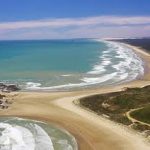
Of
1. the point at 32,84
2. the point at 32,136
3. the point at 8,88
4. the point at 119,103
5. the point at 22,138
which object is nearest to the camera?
the point at 22,138

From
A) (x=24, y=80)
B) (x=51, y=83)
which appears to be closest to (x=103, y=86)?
(x=51, y=83)

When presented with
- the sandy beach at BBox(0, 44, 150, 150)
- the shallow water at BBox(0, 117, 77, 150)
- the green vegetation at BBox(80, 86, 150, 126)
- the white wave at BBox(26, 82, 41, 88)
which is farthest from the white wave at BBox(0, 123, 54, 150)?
the white wave at BBox(26, 82, 41, 88)

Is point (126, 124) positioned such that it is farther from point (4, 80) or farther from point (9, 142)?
point (4, 80)

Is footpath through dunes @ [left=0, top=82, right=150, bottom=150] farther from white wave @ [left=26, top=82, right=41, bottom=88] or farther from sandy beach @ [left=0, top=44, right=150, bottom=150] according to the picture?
white wave @ [left=26, top=82, right=41, bottom=88]

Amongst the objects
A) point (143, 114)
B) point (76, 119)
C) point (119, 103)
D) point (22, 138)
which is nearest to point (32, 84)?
point (119, 103)

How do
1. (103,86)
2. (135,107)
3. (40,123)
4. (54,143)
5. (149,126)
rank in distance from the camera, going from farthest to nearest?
1. (103,86)
2. (135,107)
3. (40,123)
4. (149,126)
5. (54,143)

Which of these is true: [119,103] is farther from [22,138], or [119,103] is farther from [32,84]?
[32,84]
